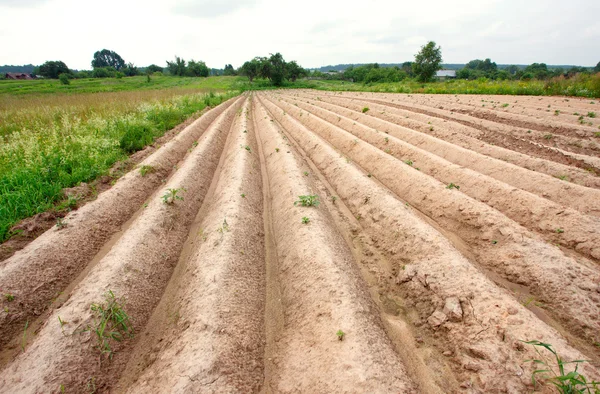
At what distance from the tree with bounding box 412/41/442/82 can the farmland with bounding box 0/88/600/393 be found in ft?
124

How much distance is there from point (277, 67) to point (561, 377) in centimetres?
7331

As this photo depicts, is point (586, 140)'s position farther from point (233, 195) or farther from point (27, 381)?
point (27, 381)

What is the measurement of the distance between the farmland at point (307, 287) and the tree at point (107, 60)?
15934 cm

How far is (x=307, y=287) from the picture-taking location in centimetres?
425

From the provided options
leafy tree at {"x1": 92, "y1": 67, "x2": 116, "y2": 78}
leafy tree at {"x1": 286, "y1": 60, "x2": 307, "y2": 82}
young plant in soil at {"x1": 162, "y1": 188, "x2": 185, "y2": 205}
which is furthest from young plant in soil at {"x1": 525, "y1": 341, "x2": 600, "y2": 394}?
leafy tree at {"x1": 92, "y1": 67, "x2": 116, "y2": 78}

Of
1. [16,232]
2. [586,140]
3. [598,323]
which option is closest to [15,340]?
[16,232]

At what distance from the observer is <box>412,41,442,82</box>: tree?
39.4 meters

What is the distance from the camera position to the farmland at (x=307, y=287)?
3.13 m

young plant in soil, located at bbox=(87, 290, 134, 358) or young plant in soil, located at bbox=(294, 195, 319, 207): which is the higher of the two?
young plant in soil, located at bbox=(294, 195, 319, 207)

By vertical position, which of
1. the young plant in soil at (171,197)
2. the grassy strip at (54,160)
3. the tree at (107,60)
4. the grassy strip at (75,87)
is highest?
the tree at (107,60)

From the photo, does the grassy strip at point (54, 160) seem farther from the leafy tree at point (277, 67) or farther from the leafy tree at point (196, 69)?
the leafy tree at point (196, 69)

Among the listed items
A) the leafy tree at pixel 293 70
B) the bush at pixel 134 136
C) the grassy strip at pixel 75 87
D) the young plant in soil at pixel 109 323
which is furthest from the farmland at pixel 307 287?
the leafy tree at pixel 293 70

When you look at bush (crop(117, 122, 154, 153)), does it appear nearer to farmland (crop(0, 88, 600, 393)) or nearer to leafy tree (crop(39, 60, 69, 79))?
farmland (crop(0, 88, 600, 393))

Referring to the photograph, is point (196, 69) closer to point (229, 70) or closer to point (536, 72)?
point (229, 70)
